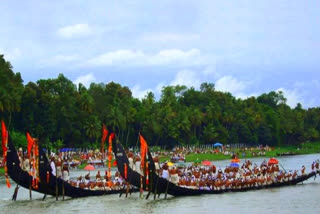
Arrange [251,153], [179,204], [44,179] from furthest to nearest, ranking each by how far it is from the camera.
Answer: [251,153], [44,179], [179,204]

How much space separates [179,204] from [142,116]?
69.3 m

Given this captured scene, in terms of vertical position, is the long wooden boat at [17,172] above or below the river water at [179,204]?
above

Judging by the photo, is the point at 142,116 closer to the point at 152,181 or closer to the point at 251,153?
the point at 251,153

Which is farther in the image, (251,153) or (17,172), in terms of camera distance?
(251,153)

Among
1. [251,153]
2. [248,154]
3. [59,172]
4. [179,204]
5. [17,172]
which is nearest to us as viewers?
[179,204]

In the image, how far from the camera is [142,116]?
104500 mm

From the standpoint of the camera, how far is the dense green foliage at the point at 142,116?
83000mm

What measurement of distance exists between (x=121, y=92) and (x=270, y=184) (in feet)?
236

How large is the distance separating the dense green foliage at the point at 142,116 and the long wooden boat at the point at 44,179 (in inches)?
1402

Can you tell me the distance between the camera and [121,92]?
377 ft

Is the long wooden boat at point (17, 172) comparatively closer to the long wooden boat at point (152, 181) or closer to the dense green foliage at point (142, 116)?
the long wooden boat at point (152, 181)

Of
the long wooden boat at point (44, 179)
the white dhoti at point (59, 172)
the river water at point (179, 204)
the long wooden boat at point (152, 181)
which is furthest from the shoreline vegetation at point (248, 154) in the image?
the long wooden boat at point (152, 181)

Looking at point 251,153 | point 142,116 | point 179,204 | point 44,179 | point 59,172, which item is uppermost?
point 142,116

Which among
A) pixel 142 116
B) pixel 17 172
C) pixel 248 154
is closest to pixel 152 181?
pixel 17 172
